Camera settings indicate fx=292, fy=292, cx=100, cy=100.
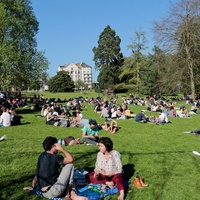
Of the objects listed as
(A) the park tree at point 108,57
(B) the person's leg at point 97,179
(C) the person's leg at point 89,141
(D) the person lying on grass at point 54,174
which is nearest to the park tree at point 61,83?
(A) the park tree at point 108,57

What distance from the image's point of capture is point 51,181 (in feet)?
20.3

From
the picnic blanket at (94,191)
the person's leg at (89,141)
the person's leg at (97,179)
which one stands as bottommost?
the picnic blanket at (94,191)

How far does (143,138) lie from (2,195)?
835 cm

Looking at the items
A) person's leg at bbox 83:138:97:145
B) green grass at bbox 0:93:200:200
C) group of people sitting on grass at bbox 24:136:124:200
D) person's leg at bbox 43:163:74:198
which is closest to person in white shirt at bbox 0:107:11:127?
green grass at bbox 0:93:200:200

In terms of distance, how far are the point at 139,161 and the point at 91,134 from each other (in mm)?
3297

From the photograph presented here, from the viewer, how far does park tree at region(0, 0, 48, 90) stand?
27644mm

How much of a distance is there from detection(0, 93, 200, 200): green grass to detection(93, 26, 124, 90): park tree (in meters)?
60.9

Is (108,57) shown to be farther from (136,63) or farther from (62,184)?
(62,184)

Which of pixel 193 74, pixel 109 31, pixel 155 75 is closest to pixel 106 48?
pixel 109 31

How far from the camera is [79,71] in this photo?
16938 cm

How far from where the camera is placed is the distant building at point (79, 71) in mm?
167562

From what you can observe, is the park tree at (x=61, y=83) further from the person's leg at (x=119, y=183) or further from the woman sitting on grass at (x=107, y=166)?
the person's leg at (x=119, y=183)

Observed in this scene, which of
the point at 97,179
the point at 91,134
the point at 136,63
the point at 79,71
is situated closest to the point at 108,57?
the point at 136,63

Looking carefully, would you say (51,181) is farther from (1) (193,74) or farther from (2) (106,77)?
(2) (106,77)
